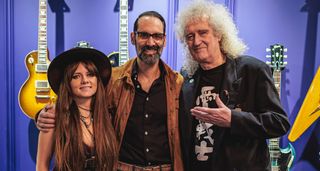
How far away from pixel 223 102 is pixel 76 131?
2.69ft

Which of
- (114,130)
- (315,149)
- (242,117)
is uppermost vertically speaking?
(242,117)

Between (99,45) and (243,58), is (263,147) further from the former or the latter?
(99,45)

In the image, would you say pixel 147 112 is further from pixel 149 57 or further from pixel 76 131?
pixel 76 131

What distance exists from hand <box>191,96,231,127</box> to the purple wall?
172 centimetres

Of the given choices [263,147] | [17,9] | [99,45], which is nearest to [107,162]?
[263,147]

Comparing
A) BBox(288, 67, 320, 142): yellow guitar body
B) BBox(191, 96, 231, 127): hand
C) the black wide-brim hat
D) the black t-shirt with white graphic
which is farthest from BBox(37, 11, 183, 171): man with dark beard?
BBox(288, 67, 320, 142): yellow guitar body

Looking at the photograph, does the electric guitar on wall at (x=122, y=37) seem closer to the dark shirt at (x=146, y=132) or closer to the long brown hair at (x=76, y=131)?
the dark shirt at (x=146, y=132)

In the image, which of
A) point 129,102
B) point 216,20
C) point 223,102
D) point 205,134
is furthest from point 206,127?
point 216,20

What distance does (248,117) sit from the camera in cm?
165

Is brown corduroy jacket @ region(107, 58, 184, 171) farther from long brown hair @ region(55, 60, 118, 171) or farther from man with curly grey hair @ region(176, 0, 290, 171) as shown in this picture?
long brown hair @ region(55, 60, 118, 171)

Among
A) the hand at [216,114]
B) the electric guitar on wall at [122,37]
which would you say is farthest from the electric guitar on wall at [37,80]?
the hand at [216,114]

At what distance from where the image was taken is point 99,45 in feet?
11.0

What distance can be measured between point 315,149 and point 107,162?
251 centimetres

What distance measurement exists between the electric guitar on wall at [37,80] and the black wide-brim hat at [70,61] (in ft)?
4.75
